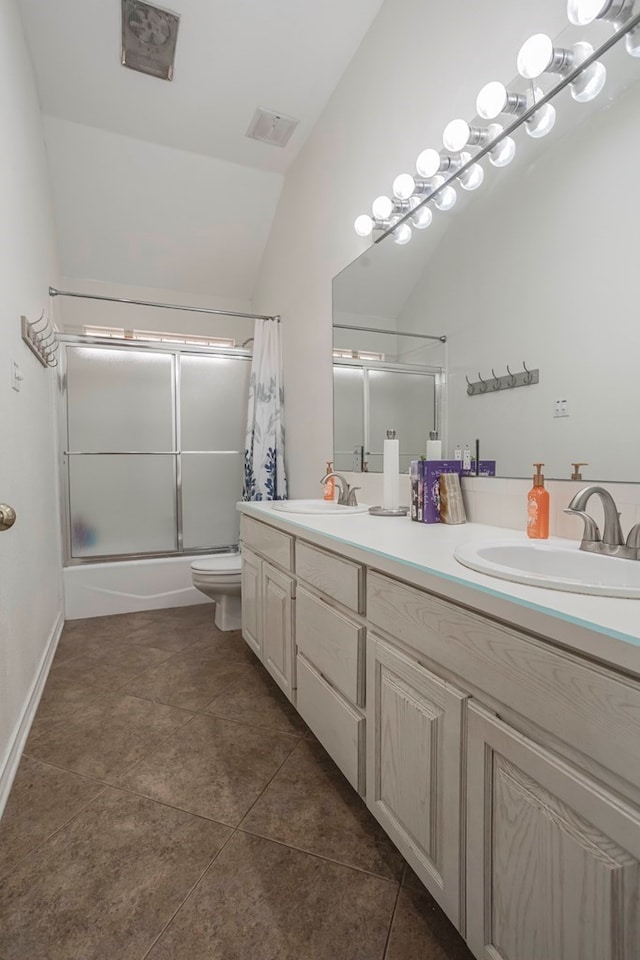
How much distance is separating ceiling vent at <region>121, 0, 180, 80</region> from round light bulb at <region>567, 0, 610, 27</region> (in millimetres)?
1827

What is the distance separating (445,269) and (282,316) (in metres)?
1.65

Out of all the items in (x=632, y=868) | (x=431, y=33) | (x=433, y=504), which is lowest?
(x=632, y=868)

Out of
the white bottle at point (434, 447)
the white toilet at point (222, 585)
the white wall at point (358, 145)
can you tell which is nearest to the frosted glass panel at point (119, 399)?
the white wall at point (358, 145)

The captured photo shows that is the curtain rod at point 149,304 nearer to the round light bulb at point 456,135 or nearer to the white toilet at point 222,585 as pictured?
the white toilet at point 222,585

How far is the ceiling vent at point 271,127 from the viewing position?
2.61 meters

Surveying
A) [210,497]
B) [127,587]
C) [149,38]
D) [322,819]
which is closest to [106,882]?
[322,819]

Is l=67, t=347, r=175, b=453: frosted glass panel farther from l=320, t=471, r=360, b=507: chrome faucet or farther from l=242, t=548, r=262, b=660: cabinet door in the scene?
l=320, t=471, r=360, b=507: chrome faucet

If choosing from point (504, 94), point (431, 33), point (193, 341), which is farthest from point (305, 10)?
point (193, 341)

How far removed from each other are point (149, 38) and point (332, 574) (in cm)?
263

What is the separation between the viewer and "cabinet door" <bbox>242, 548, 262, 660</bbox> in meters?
2.02

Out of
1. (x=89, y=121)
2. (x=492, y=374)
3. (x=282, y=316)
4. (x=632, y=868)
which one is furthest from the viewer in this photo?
(x=282, y=316)

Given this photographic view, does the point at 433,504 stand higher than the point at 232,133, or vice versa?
the point at 232,133

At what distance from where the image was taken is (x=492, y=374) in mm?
1454

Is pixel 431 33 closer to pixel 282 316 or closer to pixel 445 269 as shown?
pixel 445 269
